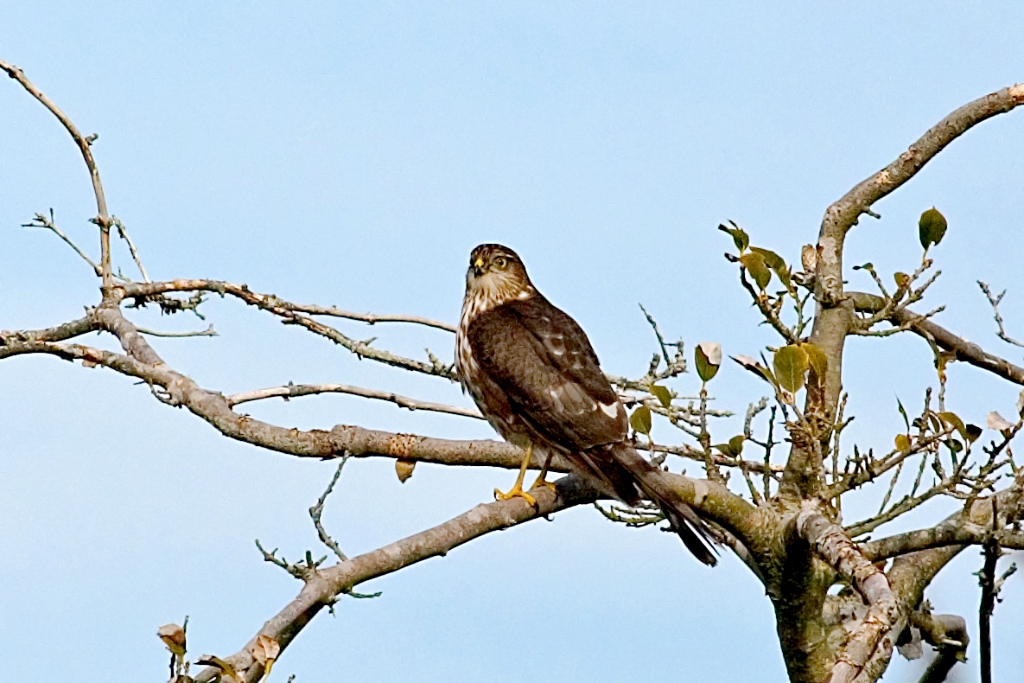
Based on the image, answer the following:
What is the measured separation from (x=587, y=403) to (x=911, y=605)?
168cm

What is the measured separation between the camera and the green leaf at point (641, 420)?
408 cm

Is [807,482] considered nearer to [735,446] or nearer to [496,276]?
[735,446]

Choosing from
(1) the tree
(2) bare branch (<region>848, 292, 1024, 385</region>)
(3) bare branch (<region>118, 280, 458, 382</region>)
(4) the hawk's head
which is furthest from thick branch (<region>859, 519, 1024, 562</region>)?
(4) the hawk's head

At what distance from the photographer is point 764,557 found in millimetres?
4352

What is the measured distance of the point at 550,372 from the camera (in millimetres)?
6039

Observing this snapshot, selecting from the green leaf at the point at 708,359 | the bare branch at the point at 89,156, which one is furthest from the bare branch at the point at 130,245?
the green leaf at the point at 708,359

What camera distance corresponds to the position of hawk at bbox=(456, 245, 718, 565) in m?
5.11

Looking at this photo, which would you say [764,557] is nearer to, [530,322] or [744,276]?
[744,276]

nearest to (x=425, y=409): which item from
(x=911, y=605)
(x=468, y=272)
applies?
(x=468, y=272)

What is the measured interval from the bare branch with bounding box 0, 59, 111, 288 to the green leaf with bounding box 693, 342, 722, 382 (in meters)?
3.28

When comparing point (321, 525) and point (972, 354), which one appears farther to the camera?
point (972, 354)

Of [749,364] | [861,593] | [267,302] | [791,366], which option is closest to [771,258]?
[749,364]

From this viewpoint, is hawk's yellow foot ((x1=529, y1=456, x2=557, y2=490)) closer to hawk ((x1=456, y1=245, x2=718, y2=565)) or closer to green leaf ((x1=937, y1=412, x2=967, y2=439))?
hawk ((x1=456, y1=245, x2=718, y2=565))

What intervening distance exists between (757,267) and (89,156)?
132 inches
